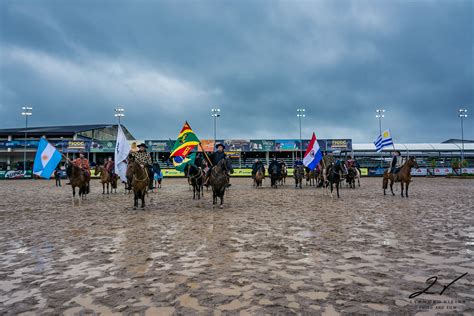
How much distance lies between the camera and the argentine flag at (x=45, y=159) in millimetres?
12305

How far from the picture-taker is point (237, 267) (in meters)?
4.54

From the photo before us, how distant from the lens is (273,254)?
205 inches

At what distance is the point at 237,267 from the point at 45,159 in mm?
11652

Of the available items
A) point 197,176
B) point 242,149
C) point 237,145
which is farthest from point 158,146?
point 197,176

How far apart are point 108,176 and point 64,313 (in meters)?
17.5

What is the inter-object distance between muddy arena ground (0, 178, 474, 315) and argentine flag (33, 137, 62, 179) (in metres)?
4.56

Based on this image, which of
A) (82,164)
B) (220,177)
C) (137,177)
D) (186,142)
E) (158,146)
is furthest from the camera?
(158,146)

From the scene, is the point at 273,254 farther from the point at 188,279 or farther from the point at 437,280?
the point at 437,280

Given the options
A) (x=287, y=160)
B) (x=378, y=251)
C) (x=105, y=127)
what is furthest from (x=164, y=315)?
(x=105, y=127)

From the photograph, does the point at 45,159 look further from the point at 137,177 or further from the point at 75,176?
the point at 137,177

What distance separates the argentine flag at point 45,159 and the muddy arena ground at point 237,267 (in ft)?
15.0

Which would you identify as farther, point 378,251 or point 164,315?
point 378,251

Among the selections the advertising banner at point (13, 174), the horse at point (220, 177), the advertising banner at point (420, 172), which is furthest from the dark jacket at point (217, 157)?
the advertising banner at point (13, 174)

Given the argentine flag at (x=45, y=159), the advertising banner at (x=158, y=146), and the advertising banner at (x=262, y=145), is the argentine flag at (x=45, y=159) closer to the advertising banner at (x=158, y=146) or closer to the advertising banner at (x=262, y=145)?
the advertising banner at (x=158, y=146)
